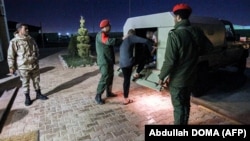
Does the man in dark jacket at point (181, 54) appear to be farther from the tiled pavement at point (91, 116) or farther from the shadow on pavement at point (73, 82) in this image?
the shadow on pavement at point (73, 82)

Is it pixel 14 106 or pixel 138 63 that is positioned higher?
pixel 138 63

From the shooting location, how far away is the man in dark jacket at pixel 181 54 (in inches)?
92.3

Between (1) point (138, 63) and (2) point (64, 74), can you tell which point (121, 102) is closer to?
(1) point (138, 63)

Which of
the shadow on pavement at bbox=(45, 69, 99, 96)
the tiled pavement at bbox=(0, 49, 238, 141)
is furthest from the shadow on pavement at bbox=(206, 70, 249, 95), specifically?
the shadow on pavement at bbox=(45, 69, 99, 96)

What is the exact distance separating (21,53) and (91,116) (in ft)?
7.16

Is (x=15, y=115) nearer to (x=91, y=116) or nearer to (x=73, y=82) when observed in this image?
(x=91, y=116)

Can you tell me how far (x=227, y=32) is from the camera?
6008 mm

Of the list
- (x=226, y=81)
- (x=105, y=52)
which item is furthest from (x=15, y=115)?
Answer: (x=226, y=81)

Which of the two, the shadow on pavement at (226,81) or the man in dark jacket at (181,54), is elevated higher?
the man in dark jacket at (181,54)

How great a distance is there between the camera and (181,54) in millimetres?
2375

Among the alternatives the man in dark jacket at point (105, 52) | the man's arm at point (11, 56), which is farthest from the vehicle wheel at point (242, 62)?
the man's arm at point (11, 56)

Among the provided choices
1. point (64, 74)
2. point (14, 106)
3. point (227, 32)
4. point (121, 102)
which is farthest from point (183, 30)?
point (64, 74)

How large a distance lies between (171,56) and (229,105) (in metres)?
2.67

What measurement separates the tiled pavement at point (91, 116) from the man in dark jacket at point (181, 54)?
104cm
